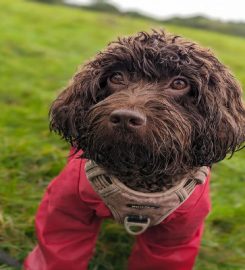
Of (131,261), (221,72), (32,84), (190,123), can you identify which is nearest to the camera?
(190,123)

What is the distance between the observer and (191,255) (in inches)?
116

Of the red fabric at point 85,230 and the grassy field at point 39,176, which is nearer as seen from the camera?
the red fabric at point 85,230

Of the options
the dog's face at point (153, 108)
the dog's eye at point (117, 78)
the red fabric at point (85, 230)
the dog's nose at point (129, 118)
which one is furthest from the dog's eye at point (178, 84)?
the red fabric at point (85, 230)

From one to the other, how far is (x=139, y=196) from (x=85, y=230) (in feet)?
1.39

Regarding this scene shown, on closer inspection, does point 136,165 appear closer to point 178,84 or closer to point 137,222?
point 178,84

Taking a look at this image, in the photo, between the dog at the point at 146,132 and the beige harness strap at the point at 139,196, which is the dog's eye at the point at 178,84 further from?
the beige harness strap at the point at 139,196

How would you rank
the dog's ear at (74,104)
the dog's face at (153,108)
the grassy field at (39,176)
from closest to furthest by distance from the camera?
the dog's face at (153,108) < the dog's ear at (74,104) < the grassy field at (39,176)

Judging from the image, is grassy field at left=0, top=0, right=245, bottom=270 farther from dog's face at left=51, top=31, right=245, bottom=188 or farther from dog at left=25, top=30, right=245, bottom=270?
dog's face at left=51, top=31, right=245, bottom=188

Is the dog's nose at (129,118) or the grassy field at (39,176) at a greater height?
the dog's nose at (129,118)

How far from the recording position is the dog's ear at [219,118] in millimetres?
2395

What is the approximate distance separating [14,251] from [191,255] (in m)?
0.98

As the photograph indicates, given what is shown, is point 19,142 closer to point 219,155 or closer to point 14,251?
point 14,251

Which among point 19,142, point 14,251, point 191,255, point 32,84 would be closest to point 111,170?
point 191,255

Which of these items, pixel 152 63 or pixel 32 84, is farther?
pixel 32 84
